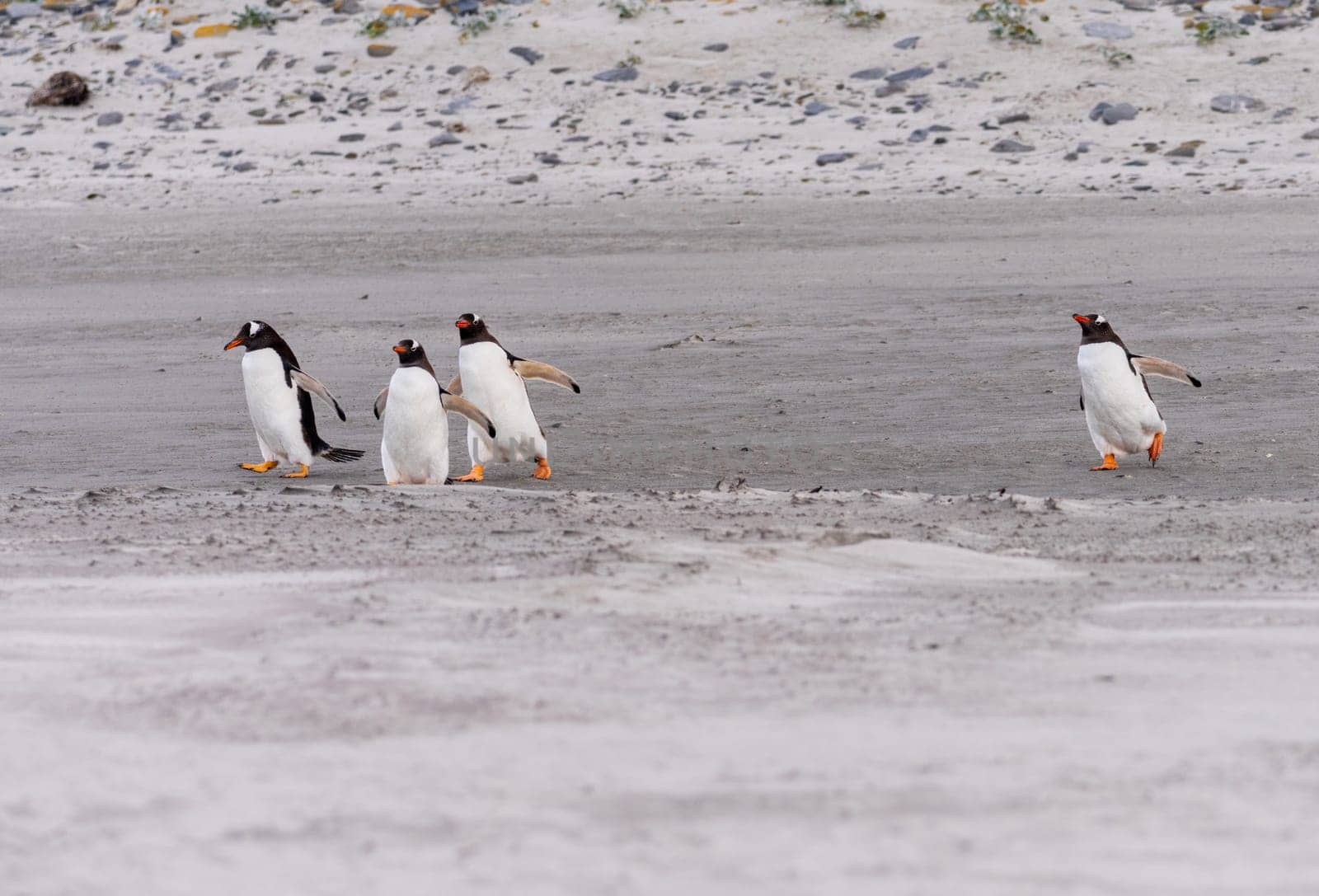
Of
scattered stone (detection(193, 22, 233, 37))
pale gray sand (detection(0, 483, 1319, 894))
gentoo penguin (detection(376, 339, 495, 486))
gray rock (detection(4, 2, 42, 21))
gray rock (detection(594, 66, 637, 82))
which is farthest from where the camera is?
gray rock (detection(4, 2, 42, 21))

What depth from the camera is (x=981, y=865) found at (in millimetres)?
2256

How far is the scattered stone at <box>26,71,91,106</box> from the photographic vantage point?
54.0ft

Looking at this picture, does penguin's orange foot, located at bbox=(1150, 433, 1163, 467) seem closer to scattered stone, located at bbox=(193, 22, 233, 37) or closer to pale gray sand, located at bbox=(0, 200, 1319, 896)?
pale gray sand, located at bbox=(0, 200, 1319, 896)

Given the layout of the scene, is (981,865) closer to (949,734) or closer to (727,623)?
Result: (949,734)

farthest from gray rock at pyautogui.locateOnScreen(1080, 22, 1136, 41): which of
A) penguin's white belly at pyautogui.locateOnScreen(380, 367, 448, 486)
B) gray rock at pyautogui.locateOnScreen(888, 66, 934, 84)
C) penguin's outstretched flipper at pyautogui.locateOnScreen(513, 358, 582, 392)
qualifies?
penguin's white belly at pyautogui.locateOnScreen(380, 367, 448, 486)

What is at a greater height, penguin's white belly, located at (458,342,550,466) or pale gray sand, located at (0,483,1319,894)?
pale gray sand, located at (0,483,1319,894)

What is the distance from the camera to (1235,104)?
14.6 metres

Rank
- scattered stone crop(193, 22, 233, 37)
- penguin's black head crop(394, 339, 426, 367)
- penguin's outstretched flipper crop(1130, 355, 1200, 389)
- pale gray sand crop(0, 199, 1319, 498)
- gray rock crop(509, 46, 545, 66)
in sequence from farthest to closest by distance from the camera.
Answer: scattered stone crop(193, 22, 233, 37), gray rock crop(509, 46, 545, 66), penguin's outstretched flipper crop(1130, 355, 1200, 389), pale gray sand crop(0, 199, 1319, 498), penguin's black head crop(394, 339, 426, 367)

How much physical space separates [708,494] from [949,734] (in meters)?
2.84

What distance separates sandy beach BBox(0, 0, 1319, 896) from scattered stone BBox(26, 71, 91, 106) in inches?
7.3

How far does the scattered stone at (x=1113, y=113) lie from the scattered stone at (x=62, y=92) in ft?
31.3

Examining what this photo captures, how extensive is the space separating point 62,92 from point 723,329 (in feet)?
31.6

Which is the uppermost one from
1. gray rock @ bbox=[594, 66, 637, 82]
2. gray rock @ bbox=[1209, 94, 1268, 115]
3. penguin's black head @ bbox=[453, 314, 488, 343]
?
penguin's black head @ bbox=[453, 314, 488, 343]

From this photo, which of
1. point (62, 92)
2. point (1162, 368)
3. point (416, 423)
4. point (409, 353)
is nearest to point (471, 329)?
point (409, 353)
